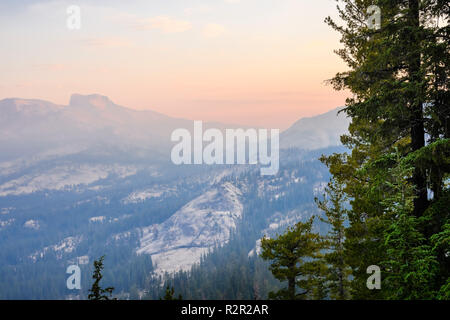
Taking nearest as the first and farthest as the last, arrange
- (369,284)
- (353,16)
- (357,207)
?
1. (369,284)
2. (353,16)
3. (357,207)

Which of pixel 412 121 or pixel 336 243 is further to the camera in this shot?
pixel 336 243

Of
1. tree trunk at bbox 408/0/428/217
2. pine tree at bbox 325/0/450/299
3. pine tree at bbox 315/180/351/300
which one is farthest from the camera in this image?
pine tree at bbox 315/180/351/300

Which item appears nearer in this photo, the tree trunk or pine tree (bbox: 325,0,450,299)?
pine tree (bbox: 325,0,450,299)

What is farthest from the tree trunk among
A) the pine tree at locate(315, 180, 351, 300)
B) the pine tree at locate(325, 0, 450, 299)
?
the pine tree at locate(315, 180, 351, 300)

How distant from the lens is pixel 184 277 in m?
168

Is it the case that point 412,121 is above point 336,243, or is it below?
above

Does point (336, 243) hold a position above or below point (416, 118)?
below

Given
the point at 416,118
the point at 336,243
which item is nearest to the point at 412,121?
the point at 416,118

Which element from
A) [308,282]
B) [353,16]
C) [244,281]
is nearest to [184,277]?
[244,281]

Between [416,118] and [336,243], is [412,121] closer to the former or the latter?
[416,118]

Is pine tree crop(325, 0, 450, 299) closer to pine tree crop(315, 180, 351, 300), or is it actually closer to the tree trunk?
the tree trunk

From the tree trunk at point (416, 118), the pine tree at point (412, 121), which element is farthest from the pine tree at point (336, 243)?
the tree trunk at point (416, 118)
